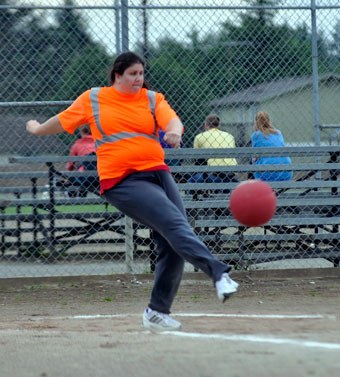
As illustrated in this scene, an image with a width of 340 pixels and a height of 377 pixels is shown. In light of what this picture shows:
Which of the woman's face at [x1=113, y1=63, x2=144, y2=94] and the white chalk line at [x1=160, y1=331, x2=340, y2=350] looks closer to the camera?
the white chalk line at [x1=160, y1=331, x2=340, y2=350]

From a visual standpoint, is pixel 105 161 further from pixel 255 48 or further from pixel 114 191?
pixel 255 48

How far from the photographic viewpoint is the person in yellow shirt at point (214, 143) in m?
10.2

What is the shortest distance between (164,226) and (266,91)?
4890mm

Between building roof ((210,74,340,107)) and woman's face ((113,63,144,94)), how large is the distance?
4178mm

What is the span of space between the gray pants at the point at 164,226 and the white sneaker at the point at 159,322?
40 mm

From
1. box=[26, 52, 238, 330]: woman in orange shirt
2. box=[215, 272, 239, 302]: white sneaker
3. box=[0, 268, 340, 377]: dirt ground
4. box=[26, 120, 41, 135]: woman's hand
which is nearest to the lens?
box=[0, 268, 340, 377]: dirt ground

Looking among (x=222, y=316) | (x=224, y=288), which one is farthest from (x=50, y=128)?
(x=222, y=316)

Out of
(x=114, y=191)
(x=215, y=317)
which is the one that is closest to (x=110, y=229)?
(x=215, y=317)

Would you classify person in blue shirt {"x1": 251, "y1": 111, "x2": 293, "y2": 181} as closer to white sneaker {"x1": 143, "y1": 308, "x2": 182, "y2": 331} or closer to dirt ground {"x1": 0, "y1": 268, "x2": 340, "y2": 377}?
dirt ground {"x1": 0, "y1": 268, "x2": 340, "y2": 377}

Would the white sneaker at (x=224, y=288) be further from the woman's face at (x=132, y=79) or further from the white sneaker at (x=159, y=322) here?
the woman's face at (x=132, y=79)

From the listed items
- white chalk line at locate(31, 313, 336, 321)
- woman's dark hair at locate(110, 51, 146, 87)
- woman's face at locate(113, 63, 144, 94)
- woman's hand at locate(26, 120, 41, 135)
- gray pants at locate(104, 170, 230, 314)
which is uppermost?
woman's dark hair at locate(110, 51, 146, 87)

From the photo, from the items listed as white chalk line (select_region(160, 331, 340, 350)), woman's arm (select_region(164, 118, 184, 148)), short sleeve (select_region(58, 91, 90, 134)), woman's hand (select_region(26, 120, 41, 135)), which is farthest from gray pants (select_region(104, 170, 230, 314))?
woman's hand (select_region(26, 120, 41, 135))

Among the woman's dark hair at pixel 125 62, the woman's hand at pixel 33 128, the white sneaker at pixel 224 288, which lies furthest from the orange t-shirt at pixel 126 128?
the white sneaker at pixel 224 288

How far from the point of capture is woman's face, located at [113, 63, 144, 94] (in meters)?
6.30
